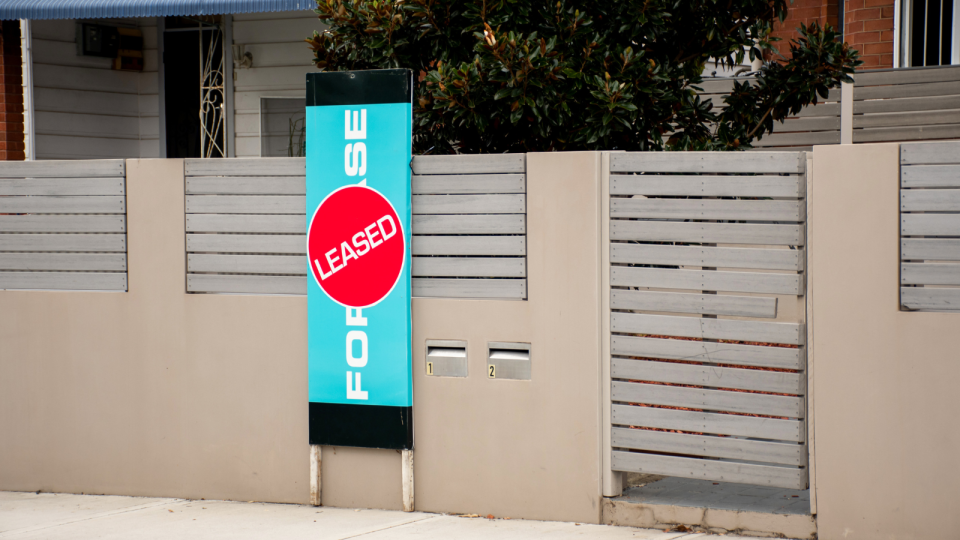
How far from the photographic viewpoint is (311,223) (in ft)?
19.3

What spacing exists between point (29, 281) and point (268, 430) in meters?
2.06

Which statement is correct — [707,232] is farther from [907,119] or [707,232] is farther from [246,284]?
[907,119]

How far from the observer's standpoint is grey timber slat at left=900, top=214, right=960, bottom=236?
4.75 meters

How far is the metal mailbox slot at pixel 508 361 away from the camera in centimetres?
559

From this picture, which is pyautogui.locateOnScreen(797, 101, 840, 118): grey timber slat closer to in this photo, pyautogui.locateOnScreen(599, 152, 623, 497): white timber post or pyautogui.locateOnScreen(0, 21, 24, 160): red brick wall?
pyautogui.locateOnScreen(599, 152, 623, 497): white timber post

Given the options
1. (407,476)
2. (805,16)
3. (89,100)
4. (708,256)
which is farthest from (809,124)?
(89,100)

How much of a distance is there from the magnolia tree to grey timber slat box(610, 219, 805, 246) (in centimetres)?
70

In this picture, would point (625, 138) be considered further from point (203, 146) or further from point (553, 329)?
point (203, 146)

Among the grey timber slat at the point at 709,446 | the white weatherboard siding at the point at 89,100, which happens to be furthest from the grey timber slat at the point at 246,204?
the white weatherboard siding at the point at 89,100

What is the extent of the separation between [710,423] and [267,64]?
695 centimetres

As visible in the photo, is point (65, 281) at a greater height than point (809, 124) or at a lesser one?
lesser

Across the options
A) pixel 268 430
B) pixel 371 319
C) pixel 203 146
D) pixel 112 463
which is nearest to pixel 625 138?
pixel 371 319

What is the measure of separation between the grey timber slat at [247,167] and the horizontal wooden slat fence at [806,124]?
4.67 m

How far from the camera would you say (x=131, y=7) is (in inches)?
348
